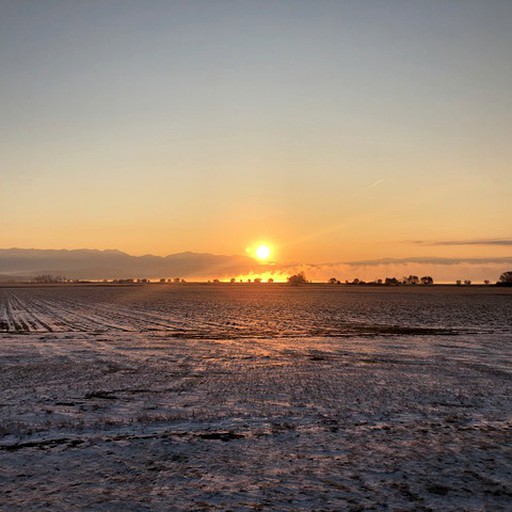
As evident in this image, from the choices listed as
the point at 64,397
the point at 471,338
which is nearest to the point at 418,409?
the point at 64,397

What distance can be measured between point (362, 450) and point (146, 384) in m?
5.77

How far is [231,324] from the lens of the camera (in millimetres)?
27938

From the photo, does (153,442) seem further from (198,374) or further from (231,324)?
(231,324)

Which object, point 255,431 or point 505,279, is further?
point 505,279

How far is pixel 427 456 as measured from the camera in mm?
6367

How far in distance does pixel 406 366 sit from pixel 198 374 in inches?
220

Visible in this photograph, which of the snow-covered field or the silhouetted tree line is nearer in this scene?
the snow-covered field

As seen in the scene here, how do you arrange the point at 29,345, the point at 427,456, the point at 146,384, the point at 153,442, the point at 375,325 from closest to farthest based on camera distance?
the point at 427,456
the point at 153,442
the point at 146,384
the point at 29,345
the point at 375,325

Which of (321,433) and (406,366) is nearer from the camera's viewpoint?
(321,433)

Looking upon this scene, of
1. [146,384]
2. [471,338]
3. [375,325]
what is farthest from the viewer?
[375,325]

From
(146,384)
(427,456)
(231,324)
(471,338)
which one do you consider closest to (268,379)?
(146,384)

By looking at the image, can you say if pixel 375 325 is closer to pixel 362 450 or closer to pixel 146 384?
pixel 146 384

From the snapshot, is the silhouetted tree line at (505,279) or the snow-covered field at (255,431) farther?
the silhouetted tree line at (505,279)

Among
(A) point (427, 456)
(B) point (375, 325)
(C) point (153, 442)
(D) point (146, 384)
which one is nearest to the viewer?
(A) point (427, 456)
